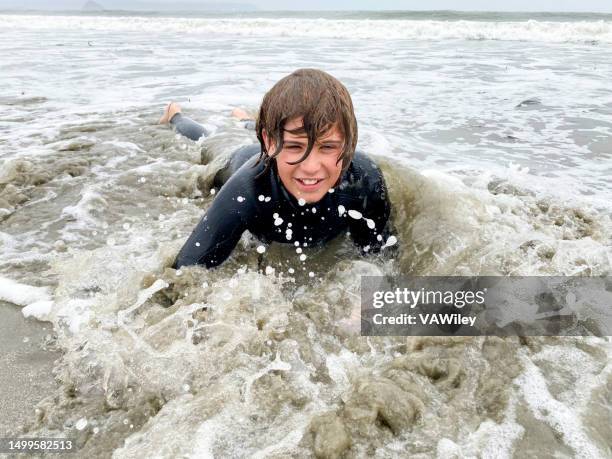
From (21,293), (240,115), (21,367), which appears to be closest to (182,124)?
(240,115)

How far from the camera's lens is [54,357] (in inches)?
91.7

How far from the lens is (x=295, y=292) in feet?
9.37

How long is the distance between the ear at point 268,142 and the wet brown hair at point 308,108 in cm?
2

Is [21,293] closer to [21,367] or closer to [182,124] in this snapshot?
[21,367]

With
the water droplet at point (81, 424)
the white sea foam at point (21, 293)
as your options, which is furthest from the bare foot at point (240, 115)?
the water droplet at point (81, 424)

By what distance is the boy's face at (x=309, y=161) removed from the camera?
2.36 m

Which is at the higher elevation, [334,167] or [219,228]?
[334,167]

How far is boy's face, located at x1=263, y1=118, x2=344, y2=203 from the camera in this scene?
92.7 inches

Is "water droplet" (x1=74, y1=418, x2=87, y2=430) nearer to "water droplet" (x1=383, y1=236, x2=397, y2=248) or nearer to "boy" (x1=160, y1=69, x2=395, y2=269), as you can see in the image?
"boy" (x1=160, y1=69, x2=395, y2=269)

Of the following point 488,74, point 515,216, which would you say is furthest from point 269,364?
point 488,74

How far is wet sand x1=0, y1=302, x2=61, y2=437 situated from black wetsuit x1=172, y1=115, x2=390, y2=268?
0.78m

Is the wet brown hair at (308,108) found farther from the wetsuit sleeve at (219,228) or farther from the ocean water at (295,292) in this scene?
the ocean water at (295,292)

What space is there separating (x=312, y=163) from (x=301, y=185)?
194 mm

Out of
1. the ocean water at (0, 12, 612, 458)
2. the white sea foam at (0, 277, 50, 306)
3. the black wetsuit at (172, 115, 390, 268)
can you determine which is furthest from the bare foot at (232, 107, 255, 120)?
the white sea foam at (0, 277, 50, 306)
